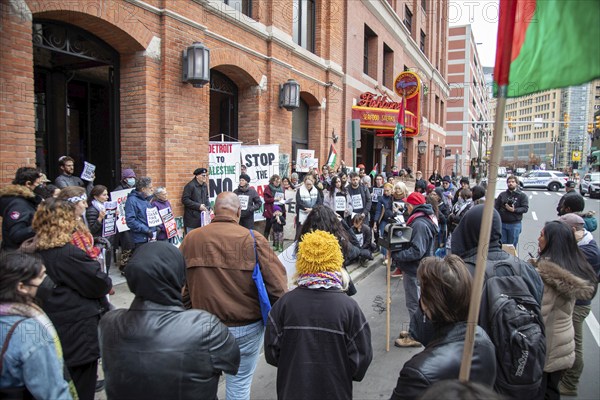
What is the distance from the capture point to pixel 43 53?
8.98 meters

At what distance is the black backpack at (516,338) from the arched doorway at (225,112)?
31.6 feet

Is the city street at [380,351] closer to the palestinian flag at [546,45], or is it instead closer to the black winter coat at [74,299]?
the black winter coat at [74,299]

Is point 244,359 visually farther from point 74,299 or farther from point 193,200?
point 193,200

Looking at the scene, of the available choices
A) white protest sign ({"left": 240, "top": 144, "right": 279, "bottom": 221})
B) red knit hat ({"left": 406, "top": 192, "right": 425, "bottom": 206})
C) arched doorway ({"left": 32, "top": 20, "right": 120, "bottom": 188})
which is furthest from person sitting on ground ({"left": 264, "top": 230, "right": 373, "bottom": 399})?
white protest sign ({"left": 240, "top": 144, "right": 279, "bottom": 221})

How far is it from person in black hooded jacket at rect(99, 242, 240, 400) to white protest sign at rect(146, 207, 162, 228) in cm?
463

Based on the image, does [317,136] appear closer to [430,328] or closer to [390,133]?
[390,133]

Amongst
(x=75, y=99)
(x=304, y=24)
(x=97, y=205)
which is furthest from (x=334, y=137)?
(x=97, y=205)

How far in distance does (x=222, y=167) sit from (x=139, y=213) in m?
3.50

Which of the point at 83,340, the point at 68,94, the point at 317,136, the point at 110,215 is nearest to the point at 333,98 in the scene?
the point at 317,136

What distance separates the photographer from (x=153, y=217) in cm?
677

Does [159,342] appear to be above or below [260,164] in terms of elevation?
below

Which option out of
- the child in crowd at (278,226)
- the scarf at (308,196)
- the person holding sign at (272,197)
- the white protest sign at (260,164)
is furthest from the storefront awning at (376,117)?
the child in crowd at (278,226)

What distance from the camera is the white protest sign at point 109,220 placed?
631 cm

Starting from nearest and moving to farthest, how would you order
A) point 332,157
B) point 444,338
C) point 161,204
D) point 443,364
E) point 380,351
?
point 443,364 → point 444,338 → point 380,351 → point 161,204 → point 332,157
